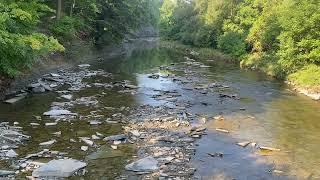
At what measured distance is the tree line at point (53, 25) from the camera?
61.6 ft

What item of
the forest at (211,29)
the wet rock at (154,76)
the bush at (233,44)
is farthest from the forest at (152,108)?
the bush at (233,44)

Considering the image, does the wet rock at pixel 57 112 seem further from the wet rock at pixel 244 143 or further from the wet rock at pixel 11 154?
the wet rock at pixel 244 143

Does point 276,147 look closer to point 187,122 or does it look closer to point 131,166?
point 187,122

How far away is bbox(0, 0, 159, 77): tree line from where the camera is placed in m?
18.8

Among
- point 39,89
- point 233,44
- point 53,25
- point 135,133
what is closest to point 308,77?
point 135,133

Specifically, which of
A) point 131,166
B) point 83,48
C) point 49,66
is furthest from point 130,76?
point 131,166

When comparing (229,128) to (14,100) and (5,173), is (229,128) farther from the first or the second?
(14,100)

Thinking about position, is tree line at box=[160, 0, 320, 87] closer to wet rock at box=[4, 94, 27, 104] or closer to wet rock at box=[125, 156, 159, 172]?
wet rock at box=[125, 156, 159, 172]

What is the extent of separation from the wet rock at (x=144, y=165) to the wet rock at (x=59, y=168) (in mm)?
1486

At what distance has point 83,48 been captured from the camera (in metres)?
42.8

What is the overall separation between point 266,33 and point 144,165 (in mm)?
33386

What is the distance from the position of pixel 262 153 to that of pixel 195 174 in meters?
3.63

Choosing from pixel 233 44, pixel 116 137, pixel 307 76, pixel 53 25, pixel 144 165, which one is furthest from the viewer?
pixel 233 44

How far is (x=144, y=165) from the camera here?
1280 cm
